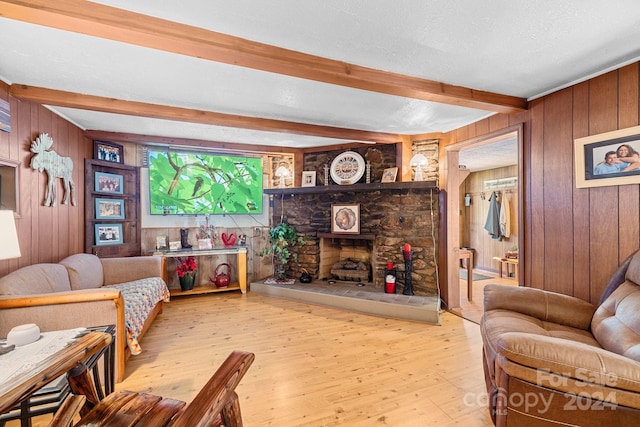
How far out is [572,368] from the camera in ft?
3.94

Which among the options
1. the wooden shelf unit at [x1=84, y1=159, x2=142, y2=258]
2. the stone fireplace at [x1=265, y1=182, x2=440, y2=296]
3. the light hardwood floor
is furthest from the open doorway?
the wooden shelf unit at [x1=84, y1=159, x2=142, y2=258]

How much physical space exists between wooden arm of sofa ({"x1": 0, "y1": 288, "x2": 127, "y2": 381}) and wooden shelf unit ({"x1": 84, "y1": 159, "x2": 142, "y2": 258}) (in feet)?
6.02

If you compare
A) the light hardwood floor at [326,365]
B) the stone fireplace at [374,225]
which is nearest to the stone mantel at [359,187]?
the stone fireplace at [374,225]

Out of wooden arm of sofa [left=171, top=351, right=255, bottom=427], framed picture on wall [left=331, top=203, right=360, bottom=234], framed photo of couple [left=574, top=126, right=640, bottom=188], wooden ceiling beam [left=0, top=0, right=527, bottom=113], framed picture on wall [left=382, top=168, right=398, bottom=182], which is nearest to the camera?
wooden arm of sofa [left=171, top=351, right=255, bottom=427]

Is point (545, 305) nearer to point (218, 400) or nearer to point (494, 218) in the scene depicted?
point (218, 400)

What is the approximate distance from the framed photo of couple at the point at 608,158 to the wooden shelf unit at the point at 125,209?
5198 millimetres

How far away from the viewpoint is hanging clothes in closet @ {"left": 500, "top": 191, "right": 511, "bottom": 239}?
565cm

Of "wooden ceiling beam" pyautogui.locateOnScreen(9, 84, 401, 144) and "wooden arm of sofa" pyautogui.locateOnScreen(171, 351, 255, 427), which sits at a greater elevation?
"wooden ceiling beam" pyautogui.locateOnScreen(9, 84, 401, 144)

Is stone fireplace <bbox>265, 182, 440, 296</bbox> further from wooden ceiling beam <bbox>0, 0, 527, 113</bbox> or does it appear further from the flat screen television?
wooden ceiling beam <bbox>0, 0, 527, 113</bbox>

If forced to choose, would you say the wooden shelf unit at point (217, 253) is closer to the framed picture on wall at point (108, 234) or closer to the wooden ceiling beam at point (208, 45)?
the framed picture on wall at point (108, 234)

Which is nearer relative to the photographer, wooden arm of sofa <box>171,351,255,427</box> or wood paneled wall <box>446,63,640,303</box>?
wooden arm of sofa <box>171,351,255,427</box>

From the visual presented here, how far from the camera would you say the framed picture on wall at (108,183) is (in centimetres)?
357

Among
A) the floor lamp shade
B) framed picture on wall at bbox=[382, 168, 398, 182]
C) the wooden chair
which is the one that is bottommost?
the wooden chair

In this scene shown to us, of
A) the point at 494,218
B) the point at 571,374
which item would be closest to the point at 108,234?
the point at 571,374
